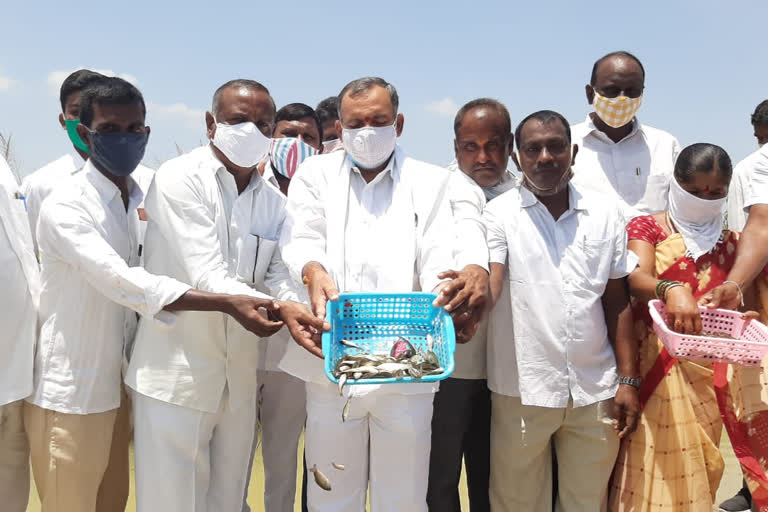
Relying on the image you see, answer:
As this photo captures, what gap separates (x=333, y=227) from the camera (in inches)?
121

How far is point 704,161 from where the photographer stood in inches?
128

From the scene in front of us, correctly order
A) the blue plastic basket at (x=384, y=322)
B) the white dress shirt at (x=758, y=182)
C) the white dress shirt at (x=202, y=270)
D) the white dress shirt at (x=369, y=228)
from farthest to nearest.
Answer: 1. the white dress shirt at (x=758, y=182)
2. the white dress shirt at (x=369, y=228)
3. the white dress shirt at (x=202, y=270)
4. the blue plastic basket at (x=384, y=322)

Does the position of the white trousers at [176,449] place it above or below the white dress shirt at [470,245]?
below

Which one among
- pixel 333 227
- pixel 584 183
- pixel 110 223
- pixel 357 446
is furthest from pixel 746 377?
pixel 110 223

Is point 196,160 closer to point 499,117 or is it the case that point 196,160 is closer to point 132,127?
point 132,127

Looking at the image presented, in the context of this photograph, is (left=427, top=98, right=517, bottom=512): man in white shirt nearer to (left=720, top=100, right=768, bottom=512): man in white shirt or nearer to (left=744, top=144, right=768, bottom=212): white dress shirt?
(left=744, top=144, right=768, bottom=212): white dress shirt

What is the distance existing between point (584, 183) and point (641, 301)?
1133mm

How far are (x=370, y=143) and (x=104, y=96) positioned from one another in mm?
1315

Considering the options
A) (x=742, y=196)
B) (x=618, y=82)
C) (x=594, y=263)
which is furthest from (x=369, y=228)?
(x=742, y=196)

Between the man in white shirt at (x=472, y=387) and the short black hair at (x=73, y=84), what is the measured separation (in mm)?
2518

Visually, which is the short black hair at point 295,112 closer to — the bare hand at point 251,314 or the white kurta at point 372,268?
the white kurta at point 372,268

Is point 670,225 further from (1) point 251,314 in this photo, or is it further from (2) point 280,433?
(2) point 280,433

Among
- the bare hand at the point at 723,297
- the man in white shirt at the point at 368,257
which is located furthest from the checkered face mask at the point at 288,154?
the bare hand at the point at 723,297

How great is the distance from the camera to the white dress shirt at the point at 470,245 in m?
3.12
